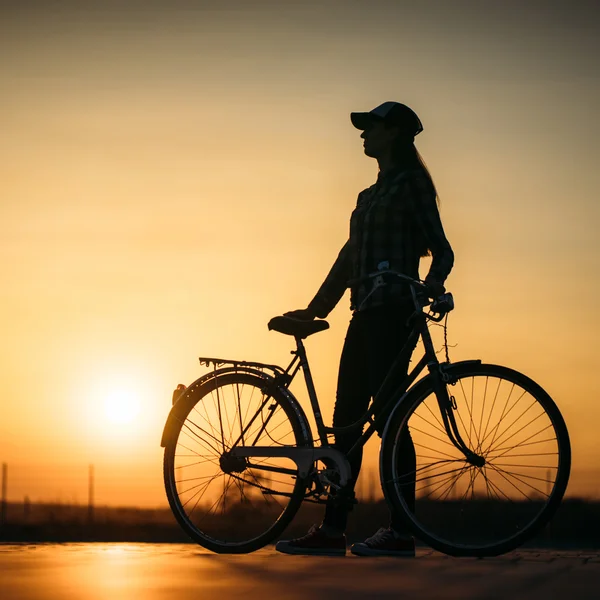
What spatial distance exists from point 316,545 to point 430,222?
2.03 metres

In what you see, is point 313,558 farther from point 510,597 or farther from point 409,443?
point 510,597

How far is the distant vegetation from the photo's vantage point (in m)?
126

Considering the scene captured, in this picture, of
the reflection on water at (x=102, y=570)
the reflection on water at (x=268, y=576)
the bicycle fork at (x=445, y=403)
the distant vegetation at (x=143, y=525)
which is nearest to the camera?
the reflection on water at (x=268, y=576)

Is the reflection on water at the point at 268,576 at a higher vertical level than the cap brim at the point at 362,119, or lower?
lower

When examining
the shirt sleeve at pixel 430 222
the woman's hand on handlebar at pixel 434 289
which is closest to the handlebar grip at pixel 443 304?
the woman's hand on handlebar at pixel 434 289

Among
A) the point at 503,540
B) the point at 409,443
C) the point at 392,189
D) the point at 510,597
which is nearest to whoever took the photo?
the point at 510,597

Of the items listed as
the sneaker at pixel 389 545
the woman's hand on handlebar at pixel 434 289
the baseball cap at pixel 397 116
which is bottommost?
the sneaker at pixel 389 545

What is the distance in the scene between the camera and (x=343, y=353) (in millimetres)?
7902

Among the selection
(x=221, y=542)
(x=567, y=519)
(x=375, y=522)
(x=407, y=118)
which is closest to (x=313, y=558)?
(x=221, y=542)

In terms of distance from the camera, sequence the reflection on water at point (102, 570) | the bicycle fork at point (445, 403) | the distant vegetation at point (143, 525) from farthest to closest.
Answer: the distant vegetation at point (143, 525) < the bicycle fork at point (445, 403) < the reflection on water at point (102, 570)

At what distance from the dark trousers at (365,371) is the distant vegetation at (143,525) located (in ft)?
346

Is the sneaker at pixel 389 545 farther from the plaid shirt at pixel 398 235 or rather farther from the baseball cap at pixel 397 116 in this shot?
the baseball cap at pixel 397 116

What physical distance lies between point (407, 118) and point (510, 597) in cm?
336

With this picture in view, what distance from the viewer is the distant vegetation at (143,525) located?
12556 cm
